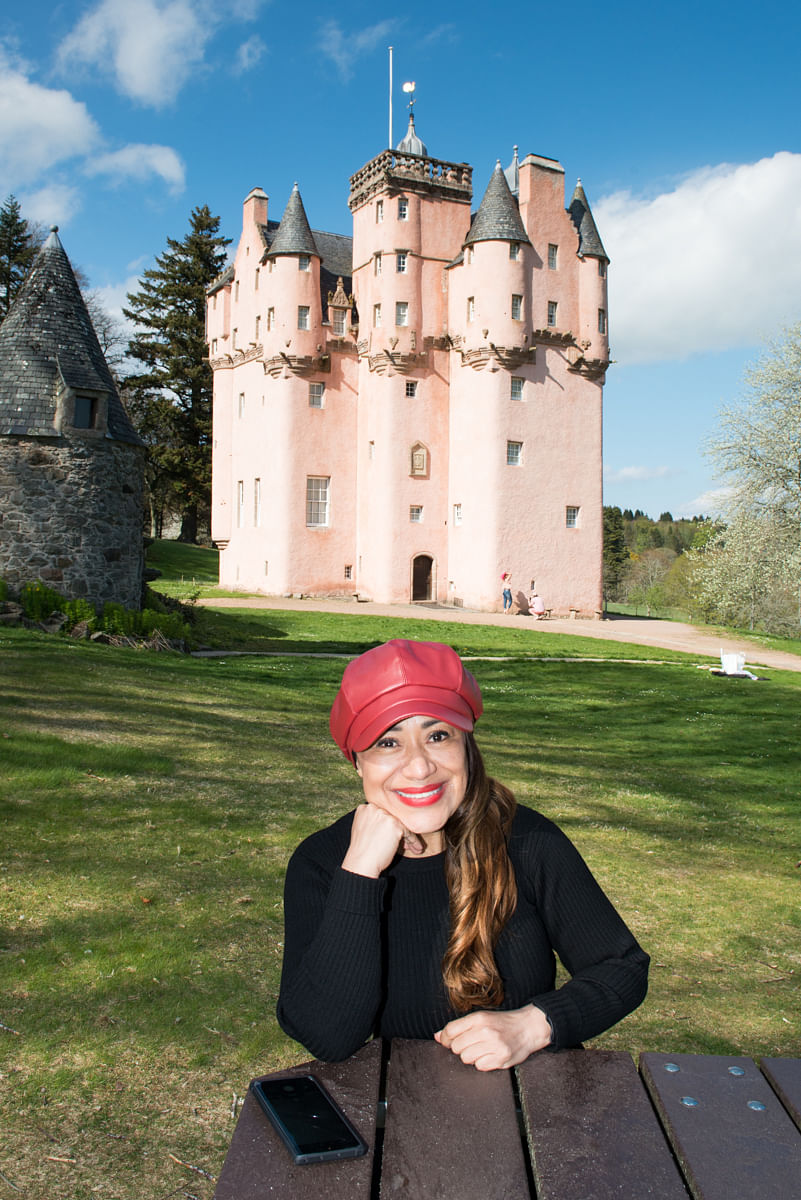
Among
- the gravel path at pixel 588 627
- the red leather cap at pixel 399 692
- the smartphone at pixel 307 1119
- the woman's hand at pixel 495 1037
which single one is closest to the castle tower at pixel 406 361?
the gravel path at pixel 588 627

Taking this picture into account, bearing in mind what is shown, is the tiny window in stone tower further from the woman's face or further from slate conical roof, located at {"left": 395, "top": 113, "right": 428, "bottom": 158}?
slate conical roof, located at {"left": 395, "top": 113, "right": 428, "bottom": 158}

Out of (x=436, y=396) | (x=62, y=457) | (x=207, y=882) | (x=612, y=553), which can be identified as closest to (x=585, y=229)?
(x=436, y=396)

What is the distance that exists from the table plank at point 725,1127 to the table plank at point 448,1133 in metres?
0.33

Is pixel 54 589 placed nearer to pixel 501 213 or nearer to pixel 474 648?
pixel 474 648

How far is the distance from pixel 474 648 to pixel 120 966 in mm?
20106

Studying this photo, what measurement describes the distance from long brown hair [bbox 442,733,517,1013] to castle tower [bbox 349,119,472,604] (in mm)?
37292

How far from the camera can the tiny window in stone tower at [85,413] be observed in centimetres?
1984

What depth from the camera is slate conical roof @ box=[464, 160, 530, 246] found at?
38.0 meters

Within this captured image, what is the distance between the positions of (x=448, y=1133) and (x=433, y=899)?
678 mm

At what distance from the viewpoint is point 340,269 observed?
45.1m

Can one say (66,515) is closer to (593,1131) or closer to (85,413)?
(85,413)

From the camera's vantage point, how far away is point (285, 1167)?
1.88 m

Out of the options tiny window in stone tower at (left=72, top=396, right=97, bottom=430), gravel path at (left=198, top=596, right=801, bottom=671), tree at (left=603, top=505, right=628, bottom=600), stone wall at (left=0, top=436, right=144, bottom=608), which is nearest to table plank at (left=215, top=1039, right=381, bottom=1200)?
stone wall at (left=0, top=436, right=144, bottom=608)

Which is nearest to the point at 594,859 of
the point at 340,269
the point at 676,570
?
the point at 340,269
